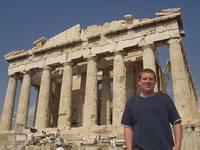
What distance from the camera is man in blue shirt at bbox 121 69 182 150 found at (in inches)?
119

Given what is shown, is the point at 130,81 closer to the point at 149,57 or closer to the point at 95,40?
the point at 149,57

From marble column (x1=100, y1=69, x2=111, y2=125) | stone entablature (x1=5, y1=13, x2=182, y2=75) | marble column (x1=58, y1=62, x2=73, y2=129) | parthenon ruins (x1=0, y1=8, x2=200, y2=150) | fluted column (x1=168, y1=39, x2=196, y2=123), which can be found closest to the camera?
fluted column (x1=168, y1=39, x2=196, y2=123)

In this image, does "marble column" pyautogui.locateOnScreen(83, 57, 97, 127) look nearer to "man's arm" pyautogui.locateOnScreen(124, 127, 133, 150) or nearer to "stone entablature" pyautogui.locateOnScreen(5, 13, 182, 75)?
"stone entablature" pyautogui.locateOnScreen(5, 13, 182, 75)

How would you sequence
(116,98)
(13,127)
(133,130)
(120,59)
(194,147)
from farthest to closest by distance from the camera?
(13,127), (120,59), (116,98), (194,147), (133,130)

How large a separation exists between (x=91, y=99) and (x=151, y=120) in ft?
60.4

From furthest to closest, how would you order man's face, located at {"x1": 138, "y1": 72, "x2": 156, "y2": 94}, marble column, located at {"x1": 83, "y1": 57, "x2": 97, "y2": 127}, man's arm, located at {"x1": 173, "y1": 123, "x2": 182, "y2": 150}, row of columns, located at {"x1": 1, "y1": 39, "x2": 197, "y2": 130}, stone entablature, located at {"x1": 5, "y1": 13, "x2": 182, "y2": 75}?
marble column, located at {"x1": 83, "y1": 57, "x2": 97, "y2": 127} → stone entablature, located at {"x1": 5, "y1": 13, "x2": 182, "y2": 75} → row of columns, located at {"x1": 1, "y1": 39, "x2": 197, "y2": 130} → man's face, located at {"x1": 138, "y1": 72, "x2": 156, "y2": 94} → man's arm, located at {"x1": 173, "y1": 123, "x2": 182, "y2": 150}

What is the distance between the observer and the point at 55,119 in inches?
1179

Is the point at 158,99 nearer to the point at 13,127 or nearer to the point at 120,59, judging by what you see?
the point at 120,59

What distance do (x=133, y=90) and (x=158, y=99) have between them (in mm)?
21042

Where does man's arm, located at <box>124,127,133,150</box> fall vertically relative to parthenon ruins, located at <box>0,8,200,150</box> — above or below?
below

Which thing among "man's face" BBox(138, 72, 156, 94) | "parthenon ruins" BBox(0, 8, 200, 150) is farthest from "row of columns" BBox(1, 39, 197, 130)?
"man's face" BBox(138, 72, 156, 94)

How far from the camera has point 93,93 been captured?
855 inches

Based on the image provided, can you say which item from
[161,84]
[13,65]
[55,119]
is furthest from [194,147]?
[13,65]

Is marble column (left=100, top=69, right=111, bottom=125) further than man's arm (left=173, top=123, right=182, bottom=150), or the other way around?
marble column (left=100, top=69, right=111, bottom=125)
